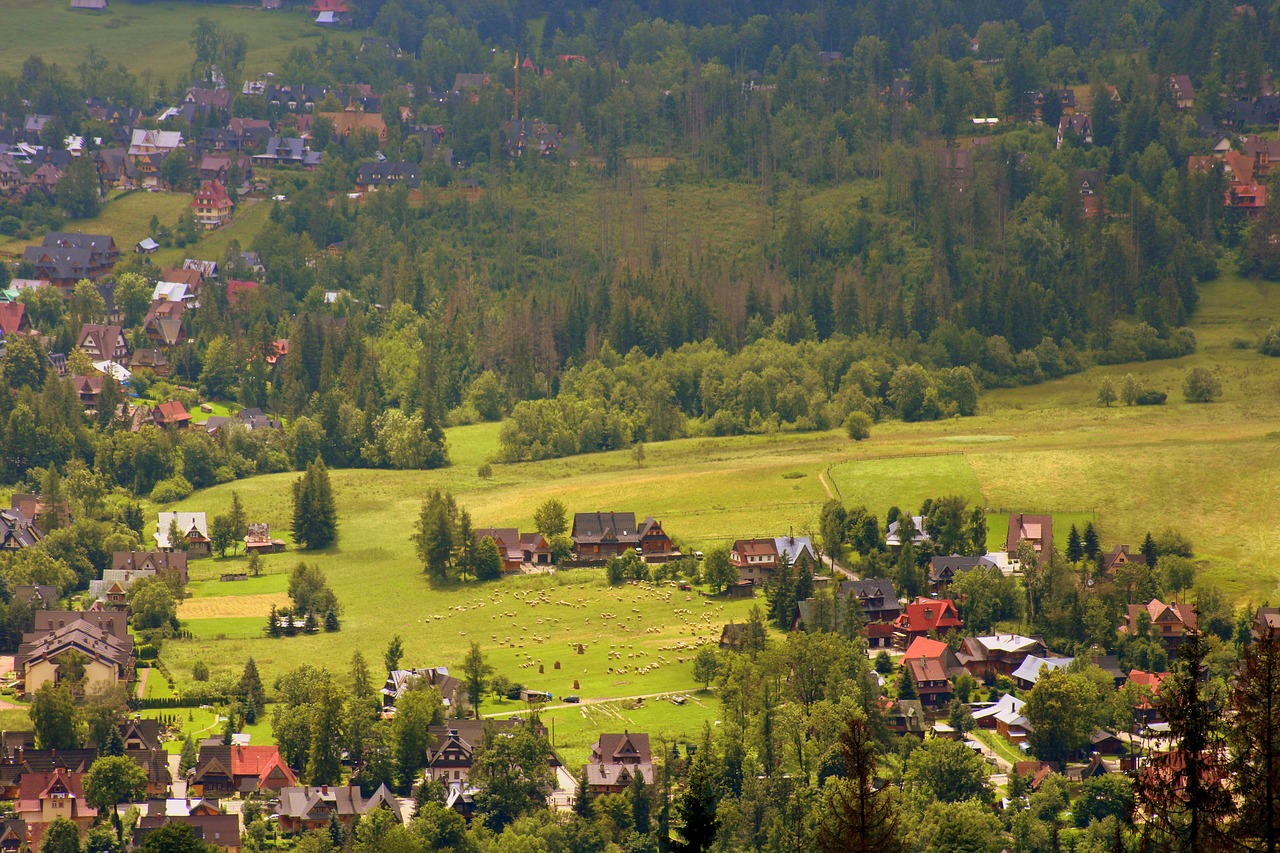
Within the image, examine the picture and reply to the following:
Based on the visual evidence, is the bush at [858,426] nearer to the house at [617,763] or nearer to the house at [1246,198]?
the house at [1246,198]

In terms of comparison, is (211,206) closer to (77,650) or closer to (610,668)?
(77,650)

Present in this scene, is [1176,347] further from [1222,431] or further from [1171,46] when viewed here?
[1171,46]

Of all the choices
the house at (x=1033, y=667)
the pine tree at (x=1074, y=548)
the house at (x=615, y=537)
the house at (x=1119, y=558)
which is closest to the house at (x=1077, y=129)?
the pine tree at (x=1074, y=548)

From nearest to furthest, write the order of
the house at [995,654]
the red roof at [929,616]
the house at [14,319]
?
the house at [995,654] → the red roof at [929,616] → the house at [14,319]

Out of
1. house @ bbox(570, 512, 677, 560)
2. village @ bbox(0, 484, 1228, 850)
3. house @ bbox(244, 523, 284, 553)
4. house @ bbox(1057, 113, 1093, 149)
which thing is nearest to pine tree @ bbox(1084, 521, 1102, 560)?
village @ bbox(0, 484, 1228, 850)

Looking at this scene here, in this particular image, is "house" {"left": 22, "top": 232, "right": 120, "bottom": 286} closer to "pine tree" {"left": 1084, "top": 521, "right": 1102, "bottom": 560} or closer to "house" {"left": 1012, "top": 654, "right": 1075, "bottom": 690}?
"pine tree" {"left": 1084, "top": 521, "right": 1102, "bottom": 560}

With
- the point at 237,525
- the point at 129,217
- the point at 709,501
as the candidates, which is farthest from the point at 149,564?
the point at 129,217

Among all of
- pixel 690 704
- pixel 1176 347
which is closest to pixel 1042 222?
pixel 1176 347
